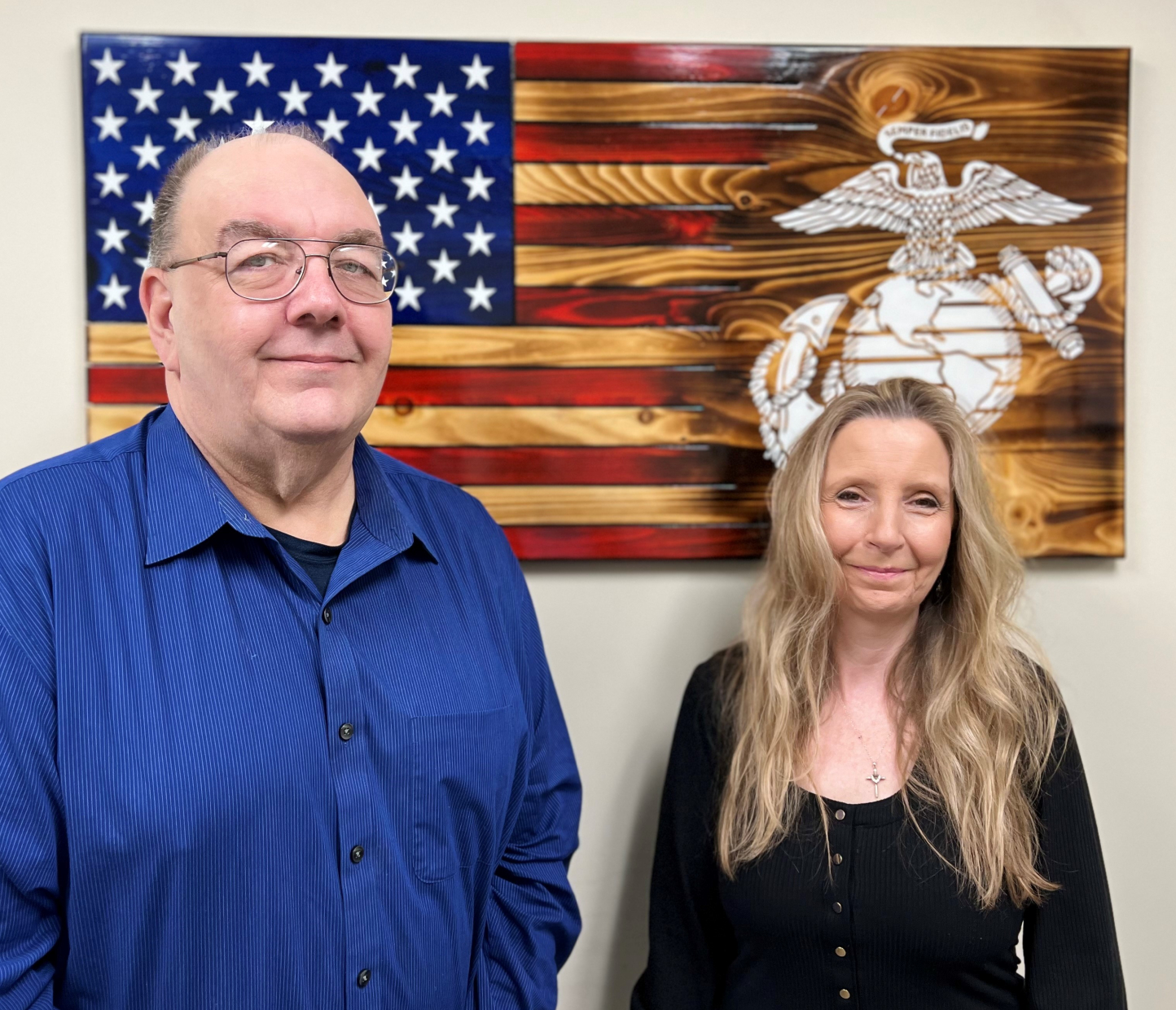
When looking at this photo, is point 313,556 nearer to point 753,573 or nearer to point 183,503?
point 183,503

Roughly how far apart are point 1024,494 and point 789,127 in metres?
0.88

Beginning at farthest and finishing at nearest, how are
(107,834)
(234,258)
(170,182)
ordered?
(170,182)
(234,258)
(107,834)

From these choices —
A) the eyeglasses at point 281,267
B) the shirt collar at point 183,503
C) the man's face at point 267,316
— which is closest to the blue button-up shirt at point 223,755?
the shirt collar at point 183,503

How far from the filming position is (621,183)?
1.92 meters

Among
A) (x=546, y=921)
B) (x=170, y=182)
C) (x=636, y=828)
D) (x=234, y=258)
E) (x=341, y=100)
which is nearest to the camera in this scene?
(x=234, y=258)

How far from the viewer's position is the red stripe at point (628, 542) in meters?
1.95

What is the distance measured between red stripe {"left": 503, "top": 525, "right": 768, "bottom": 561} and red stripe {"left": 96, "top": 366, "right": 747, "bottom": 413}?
25 centimetres

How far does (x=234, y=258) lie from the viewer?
1.23 m

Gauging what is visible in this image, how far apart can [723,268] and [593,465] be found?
48 centimetres

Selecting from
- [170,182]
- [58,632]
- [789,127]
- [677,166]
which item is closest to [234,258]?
Result: [170,182]

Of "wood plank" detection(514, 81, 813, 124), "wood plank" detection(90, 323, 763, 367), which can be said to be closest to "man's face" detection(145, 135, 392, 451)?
"wood plank" detection(90, 323, 763, 367)

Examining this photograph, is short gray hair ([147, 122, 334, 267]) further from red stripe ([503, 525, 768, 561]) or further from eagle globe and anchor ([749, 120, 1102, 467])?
eagle globe and anchor ([749, 120, 1102, 467])

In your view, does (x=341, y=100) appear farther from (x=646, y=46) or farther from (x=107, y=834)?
(x=107, y=834)

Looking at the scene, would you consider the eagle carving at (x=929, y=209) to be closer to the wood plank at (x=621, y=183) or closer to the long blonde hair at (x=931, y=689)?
the wood plank at (x=621, y=183)
